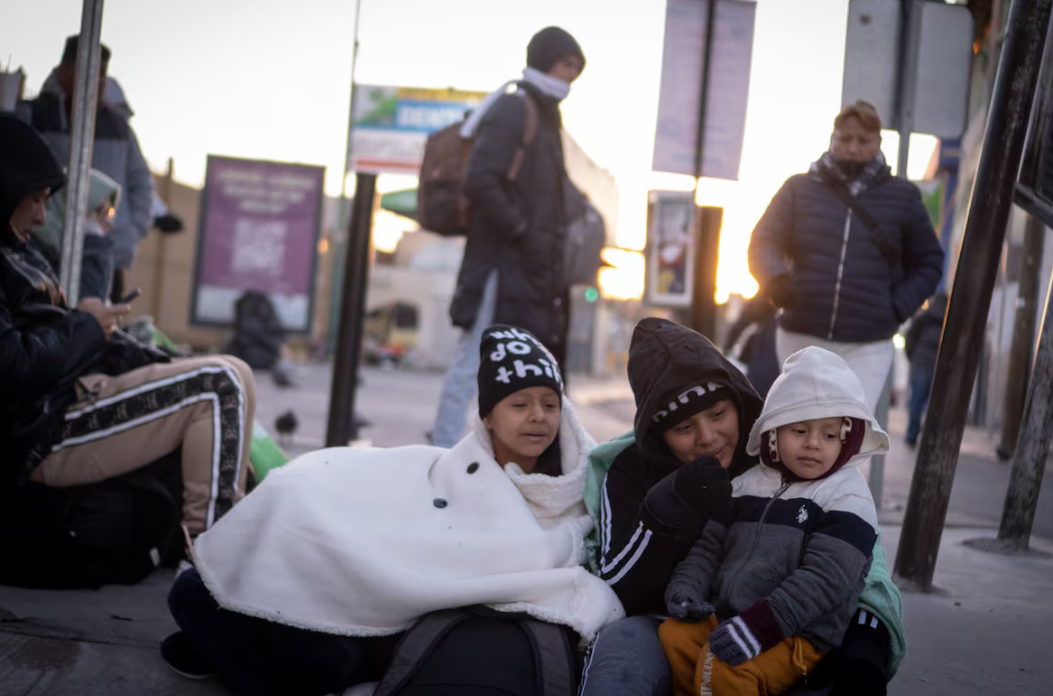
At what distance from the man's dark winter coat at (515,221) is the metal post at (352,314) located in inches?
63.1

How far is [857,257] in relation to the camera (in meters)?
4.36

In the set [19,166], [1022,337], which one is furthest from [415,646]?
[1022,337]

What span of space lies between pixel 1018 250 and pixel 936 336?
371 cm

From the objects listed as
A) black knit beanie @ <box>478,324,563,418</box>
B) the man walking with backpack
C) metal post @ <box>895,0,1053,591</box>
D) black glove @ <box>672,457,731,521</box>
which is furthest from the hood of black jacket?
the man walking with backpack

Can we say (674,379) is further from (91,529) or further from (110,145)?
(110,145)

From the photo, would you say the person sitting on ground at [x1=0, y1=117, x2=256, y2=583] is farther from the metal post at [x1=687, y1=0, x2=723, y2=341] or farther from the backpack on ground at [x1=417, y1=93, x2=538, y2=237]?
the metal post at [x1=687, y1=0, x2=723, y2=341]

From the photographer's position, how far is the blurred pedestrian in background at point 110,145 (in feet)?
17.6

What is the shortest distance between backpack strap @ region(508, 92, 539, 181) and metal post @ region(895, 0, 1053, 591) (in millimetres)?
2315

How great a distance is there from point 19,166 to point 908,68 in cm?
403

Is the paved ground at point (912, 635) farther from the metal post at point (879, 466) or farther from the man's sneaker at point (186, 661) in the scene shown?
the metal post at point (879, 466)

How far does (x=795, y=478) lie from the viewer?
2.48m

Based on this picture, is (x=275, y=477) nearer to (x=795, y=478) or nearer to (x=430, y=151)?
(x=795, y=478)

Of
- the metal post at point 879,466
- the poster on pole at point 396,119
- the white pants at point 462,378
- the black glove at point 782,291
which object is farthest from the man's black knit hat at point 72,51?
the poster on pole at point 396,119

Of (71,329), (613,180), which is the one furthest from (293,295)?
(613,180)
